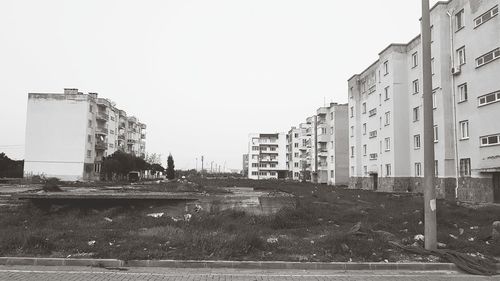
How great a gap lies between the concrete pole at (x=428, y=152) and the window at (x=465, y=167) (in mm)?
21797

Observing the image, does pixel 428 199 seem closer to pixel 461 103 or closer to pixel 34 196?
pixel 34 196

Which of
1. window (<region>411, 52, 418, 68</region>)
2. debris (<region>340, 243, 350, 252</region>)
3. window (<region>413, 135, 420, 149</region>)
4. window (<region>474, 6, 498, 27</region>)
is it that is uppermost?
window (<region>411, 52, 418, 68</region>)

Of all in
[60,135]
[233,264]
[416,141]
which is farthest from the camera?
[60,135]

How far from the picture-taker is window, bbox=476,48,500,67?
89.6ft

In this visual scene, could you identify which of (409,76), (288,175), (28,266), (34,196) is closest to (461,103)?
(409,76)

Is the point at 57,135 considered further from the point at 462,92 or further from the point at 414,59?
the point at 462,92

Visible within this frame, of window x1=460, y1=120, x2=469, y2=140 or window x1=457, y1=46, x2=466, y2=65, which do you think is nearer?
window x1=460, y1=120, x2=469, y2=140

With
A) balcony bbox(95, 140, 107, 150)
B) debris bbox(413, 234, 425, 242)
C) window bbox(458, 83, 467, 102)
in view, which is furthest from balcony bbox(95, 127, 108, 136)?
debris bbox(413, 234, 425, 242)

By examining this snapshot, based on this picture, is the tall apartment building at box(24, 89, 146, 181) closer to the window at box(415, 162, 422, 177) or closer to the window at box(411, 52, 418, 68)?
the window at box(415, 162, 422, 177)

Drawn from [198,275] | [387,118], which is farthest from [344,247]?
[387,118]

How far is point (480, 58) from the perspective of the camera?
95.3 ft

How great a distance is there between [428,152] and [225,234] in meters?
5.98

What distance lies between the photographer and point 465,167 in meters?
30.8

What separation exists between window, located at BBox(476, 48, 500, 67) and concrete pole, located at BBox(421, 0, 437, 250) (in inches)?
756
